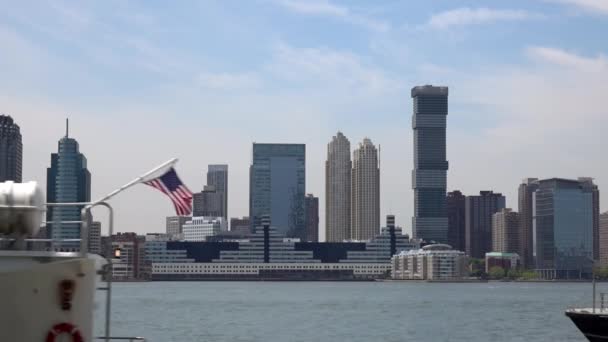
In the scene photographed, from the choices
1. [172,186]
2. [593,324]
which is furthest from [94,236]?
[172,186]

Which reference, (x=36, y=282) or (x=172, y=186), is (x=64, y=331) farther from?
(x=172, y=186)

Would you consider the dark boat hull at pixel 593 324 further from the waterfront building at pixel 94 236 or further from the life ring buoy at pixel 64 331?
the life ring buoy at pixel 64 331

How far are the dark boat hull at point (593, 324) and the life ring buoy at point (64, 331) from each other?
3243 centimetres

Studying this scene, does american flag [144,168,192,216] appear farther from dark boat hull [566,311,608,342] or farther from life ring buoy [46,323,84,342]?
dark boat hull [566,311,608,342]

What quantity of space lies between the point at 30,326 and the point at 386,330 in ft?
340

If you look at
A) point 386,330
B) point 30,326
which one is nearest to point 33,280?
point 30,326

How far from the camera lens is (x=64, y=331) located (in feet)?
53.5

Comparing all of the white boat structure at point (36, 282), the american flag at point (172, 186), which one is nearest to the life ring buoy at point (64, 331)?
the white boat structure at point (36, 282)

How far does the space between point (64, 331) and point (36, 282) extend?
89 centimetres

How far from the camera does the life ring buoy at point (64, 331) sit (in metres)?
16.2

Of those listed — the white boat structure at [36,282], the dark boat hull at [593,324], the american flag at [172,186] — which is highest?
the american flag at [172,186]

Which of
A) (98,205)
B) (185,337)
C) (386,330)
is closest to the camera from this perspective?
(98,205)

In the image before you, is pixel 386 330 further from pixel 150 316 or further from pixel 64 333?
pixel 64 333

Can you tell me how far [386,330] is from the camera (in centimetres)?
11762
